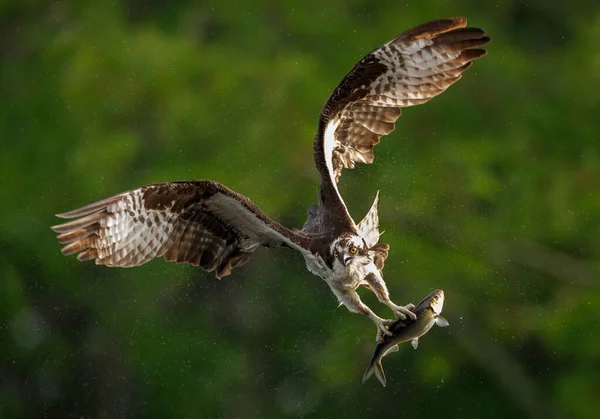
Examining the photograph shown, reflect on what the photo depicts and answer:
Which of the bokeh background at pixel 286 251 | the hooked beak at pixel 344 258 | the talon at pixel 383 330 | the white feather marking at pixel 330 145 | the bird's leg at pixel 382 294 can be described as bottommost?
the bokeh background at pixel 286 251

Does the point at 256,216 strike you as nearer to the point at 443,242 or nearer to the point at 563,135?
the point at 443,242

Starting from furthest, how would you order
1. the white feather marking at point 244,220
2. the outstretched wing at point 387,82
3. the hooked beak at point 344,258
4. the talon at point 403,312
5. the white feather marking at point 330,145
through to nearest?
the outstretched wing at point 387,82, the white feather marking at point 330,145, the white feather marking at point 244,220, the hooked beak at point 344,258, the talon at point 403,312

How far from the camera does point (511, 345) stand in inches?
798

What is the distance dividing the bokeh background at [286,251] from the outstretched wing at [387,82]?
7.69 meters

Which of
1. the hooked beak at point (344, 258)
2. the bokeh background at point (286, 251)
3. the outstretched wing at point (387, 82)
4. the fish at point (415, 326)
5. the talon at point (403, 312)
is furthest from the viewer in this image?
the bokeh background at point (286, 251)

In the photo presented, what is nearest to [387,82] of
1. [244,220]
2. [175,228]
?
[244,220]

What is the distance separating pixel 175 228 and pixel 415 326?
1.98 meters

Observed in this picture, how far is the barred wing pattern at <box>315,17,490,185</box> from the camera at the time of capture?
11.1 meters

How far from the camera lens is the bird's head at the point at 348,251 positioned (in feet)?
34.2

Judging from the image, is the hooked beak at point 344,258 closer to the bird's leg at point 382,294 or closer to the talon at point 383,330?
the bird's leg at point 382,294

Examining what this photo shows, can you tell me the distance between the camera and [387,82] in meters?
11.5

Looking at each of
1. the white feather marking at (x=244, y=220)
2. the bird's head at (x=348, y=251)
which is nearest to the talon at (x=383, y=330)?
the bird's head at (x=348, y=251)

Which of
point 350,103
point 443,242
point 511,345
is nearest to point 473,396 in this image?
point 511,345

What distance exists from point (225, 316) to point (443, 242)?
3.18m
